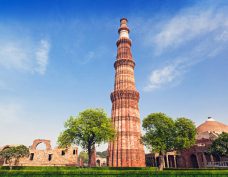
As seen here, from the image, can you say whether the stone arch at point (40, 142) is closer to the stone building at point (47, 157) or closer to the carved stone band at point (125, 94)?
the stone building at point (47, 157)

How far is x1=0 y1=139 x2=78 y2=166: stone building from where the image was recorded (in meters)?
44.7

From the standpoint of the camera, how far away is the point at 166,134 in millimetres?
32969

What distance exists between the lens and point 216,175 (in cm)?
1942

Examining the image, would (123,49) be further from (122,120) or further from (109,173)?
(109,173)

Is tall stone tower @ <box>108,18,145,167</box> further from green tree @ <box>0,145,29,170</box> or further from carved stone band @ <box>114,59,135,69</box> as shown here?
green tree @ <box>0,145,29,170</box>

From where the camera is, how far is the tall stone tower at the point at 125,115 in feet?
126

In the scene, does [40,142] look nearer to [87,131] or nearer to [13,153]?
[13,153]

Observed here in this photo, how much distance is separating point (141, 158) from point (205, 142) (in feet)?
54.1

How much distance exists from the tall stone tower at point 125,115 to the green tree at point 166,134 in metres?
5.13

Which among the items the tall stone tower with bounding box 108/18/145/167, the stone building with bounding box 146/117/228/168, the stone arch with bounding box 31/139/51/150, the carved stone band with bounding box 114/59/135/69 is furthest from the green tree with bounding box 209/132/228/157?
the stone arch with bounding box 31/139/51/150

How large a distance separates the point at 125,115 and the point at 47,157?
924 inches

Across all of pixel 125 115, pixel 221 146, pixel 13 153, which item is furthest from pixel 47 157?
pixel 221 146

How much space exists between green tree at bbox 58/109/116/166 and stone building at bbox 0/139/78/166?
55.0 feet

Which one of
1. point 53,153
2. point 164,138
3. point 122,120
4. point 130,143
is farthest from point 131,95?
point 53,153
